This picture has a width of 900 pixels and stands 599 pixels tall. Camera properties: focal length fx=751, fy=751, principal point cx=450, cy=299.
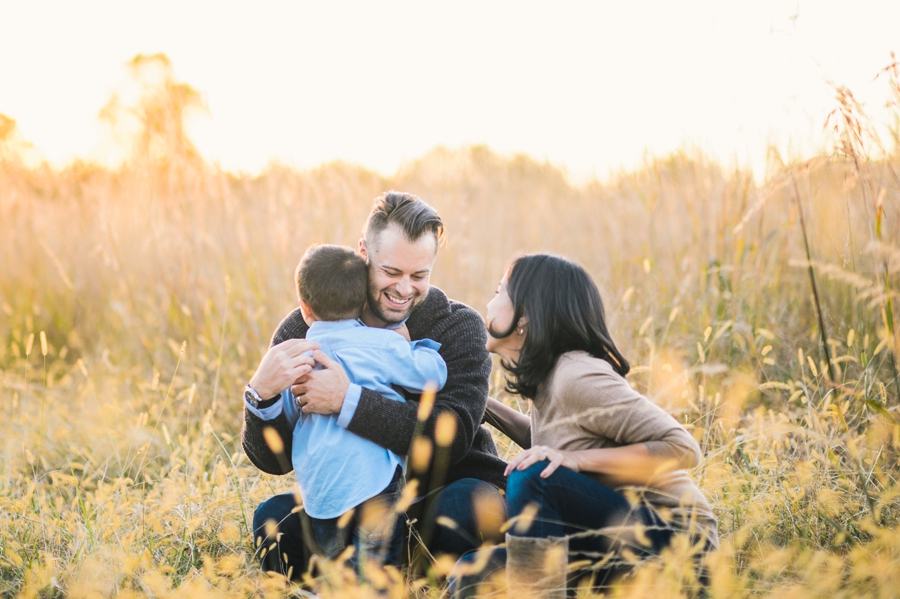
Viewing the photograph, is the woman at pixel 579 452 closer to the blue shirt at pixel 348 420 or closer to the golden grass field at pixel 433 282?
the golden grass field at pixel 433 282

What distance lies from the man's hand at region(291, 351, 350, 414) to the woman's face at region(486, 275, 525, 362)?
0.45 meters

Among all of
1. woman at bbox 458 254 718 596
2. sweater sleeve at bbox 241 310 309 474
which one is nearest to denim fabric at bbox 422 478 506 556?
woman at bbox 458 254 718 596

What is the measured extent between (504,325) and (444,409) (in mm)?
375

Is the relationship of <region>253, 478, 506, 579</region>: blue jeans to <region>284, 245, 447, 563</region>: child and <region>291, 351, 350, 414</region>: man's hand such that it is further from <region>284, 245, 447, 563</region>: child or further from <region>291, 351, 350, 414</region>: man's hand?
<region>291, 351, 350, 414</region>: man's hand

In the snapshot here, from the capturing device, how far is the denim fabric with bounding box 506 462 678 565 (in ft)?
5.84

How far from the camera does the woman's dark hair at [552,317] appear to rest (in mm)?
1969

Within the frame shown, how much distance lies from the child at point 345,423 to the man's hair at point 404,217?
0.64 feet

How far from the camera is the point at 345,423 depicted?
214cm

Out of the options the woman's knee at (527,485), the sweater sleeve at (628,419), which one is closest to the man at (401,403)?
the woman's knee at (527,485)

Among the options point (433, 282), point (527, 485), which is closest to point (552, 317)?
point (527, 485)

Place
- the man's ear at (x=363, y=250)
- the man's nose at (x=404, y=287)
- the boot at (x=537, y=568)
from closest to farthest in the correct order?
the boot at (x=537, y=568) → the man's nose at (x=404, y=287) → the man's ear at (x=363, y=250)

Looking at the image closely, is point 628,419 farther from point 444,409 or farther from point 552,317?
point 444,409

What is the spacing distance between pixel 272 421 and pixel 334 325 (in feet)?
1.14

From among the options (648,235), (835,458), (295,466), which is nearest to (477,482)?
(295,466)
